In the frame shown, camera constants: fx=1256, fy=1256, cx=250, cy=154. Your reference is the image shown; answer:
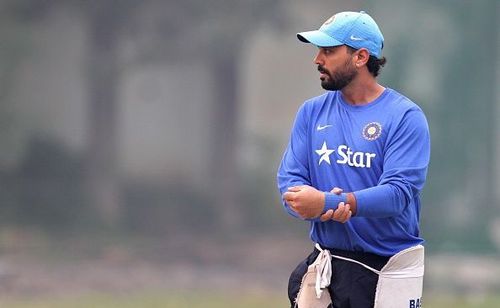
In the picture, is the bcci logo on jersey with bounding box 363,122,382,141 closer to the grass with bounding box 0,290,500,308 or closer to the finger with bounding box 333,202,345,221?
the finger with bounding box 333,202,345,221

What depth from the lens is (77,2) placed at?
9211mm

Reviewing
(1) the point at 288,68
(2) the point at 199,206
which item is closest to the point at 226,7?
(1) the point at 288,68

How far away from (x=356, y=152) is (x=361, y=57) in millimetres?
392

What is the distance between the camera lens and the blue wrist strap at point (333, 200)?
4.55m

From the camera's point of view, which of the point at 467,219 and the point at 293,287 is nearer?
the point at 293,287

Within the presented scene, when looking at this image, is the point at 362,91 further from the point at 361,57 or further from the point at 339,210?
the point at 339,210

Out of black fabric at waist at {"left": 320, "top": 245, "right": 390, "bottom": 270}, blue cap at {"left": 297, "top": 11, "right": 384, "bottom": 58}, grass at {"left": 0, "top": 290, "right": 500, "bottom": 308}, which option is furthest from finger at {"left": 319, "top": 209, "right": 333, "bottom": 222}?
grass at {"left": 0, "top": 290, "right": 500, "bottom": 308}

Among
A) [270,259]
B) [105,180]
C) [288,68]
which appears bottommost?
[270,259]

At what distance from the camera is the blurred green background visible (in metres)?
9.15

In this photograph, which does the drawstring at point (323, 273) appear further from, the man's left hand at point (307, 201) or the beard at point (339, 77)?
the beard at point (339, 77)

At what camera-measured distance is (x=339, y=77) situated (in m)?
4.85

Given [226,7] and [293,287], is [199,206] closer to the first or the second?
[226,7]

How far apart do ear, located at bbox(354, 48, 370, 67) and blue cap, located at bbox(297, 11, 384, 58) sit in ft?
0.05

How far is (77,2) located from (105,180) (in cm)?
132
